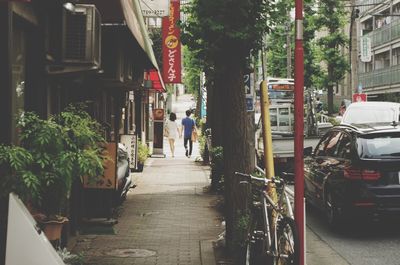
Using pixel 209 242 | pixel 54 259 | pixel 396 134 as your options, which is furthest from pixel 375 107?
pixel 54 259

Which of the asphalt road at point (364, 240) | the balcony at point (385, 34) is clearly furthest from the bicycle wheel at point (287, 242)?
the balcony at point (385, 34)

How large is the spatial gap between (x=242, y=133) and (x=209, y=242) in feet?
6.72

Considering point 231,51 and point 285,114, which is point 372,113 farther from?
point 231,51

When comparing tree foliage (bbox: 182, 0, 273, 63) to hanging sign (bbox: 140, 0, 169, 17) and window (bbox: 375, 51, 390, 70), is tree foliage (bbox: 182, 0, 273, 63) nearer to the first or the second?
hanging sign (bbox: 140, 0, 169, 17)

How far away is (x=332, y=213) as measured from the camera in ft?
33.1

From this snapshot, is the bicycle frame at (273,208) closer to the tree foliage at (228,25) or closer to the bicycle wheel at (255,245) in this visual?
the bicycle wheel at (255,245)

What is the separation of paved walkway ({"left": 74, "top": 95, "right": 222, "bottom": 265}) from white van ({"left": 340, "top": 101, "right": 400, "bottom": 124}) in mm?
6933

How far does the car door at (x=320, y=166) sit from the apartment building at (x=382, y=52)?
1220 inches

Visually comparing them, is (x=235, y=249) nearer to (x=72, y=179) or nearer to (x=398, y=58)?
(x=72, y=179)

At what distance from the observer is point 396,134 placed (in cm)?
985

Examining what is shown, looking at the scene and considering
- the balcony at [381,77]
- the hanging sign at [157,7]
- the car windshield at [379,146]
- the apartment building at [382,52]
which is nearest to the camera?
the car windshield at [379,146]

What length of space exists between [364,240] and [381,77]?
4093 cm

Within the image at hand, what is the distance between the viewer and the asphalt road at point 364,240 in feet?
27.6

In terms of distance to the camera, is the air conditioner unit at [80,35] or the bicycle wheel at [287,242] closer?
the bicycle wheel at [287,242]
